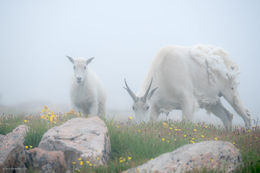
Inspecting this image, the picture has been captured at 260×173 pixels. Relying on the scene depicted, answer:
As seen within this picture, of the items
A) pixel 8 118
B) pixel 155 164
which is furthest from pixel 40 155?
pixel 8 118

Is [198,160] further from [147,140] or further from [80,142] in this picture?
[80,142]

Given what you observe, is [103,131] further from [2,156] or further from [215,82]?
[215,82]

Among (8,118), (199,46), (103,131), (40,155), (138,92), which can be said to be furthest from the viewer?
(199,46)

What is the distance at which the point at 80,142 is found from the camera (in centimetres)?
505

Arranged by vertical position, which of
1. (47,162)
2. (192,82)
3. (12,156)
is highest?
(192,82)

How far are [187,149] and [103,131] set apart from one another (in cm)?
188

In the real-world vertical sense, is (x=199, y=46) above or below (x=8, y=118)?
above

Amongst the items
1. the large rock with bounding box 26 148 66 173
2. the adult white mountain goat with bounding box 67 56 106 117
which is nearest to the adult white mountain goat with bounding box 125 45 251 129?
the adult white mountain goat with bounding box 67 56 106 117

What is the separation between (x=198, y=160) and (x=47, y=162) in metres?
2.35

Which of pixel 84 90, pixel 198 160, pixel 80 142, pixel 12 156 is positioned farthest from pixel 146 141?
pixel 84 90

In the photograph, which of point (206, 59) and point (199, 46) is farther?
point (199, 46)

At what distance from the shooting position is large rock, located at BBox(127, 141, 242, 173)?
381 centimetres

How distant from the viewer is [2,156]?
13.6ft

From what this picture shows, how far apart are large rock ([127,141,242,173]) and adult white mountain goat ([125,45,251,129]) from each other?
4.17m
